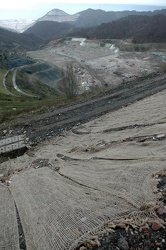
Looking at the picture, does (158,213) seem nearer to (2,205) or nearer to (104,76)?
(2,205)

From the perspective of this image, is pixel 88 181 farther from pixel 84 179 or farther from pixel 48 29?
pixel 48 29

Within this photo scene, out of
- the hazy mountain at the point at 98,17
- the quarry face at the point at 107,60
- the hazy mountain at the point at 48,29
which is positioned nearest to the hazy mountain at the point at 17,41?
the quarry face at the point at 107,60

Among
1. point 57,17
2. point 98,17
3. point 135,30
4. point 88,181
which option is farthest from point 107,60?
point 57,17

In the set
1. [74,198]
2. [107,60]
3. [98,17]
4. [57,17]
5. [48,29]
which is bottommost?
[74,198]

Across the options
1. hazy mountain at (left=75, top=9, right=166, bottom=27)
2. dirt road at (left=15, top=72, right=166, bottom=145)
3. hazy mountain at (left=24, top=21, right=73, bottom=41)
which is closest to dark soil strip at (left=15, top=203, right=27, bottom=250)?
dirt road at (left=15, top=72, right=166, bottom=145)

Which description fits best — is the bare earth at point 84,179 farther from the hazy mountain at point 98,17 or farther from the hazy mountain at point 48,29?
the hazy mountain at point 98,17

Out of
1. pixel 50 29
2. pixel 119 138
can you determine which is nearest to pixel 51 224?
pixel 119 138

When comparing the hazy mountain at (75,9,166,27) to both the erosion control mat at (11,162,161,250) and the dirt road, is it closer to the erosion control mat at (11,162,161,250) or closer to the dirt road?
the dirt road
